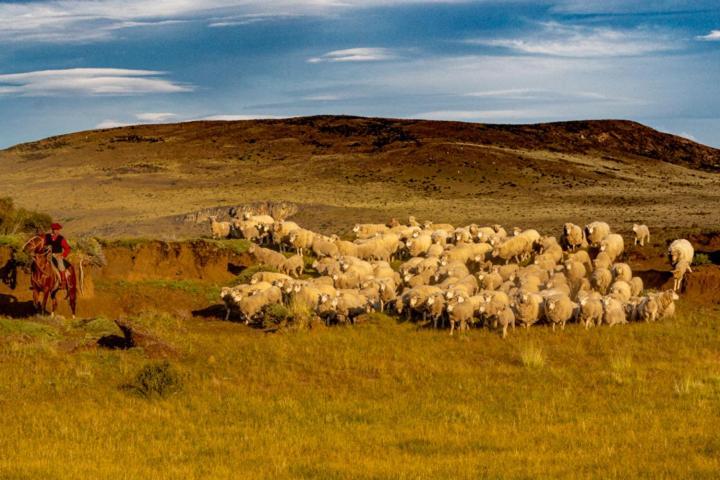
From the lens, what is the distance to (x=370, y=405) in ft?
48.7

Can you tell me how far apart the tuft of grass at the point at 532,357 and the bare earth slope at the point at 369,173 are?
104ft

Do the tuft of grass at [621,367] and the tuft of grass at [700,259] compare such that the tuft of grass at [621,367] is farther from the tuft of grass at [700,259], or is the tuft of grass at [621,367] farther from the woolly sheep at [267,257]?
the woolly sheep at [267,257]

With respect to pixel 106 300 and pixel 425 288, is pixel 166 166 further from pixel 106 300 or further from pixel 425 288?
pixel 425 288

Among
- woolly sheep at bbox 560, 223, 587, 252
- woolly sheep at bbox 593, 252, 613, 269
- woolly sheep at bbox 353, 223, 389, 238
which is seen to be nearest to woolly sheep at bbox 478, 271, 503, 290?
woolly sheep at bbox 593, 252, 613, 269

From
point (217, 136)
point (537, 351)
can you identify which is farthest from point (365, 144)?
point (537, 351)

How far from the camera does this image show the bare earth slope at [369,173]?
204 ft

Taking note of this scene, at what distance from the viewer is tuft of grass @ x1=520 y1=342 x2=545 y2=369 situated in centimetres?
1761

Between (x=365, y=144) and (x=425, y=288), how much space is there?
77.4 metres

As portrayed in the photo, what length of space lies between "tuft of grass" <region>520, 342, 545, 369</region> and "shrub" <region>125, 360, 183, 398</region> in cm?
650

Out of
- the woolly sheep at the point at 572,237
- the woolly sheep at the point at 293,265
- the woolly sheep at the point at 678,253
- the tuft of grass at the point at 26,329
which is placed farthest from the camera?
the woolly sheep at the point at 572,237

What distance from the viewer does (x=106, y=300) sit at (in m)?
26.8

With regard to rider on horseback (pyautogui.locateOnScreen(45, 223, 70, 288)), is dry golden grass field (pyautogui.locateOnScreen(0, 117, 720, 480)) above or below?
below

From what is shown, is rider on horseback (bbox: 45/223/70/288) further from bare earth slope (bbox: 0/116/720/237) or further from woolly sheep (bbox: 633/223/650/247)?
bare earth slope (bbox: 0/116/720/237)

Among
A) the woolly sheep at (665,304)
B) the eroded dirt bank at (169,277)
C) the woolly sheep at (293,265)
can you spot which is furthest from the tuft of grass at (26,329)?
the woolly sheep at (665,304)
